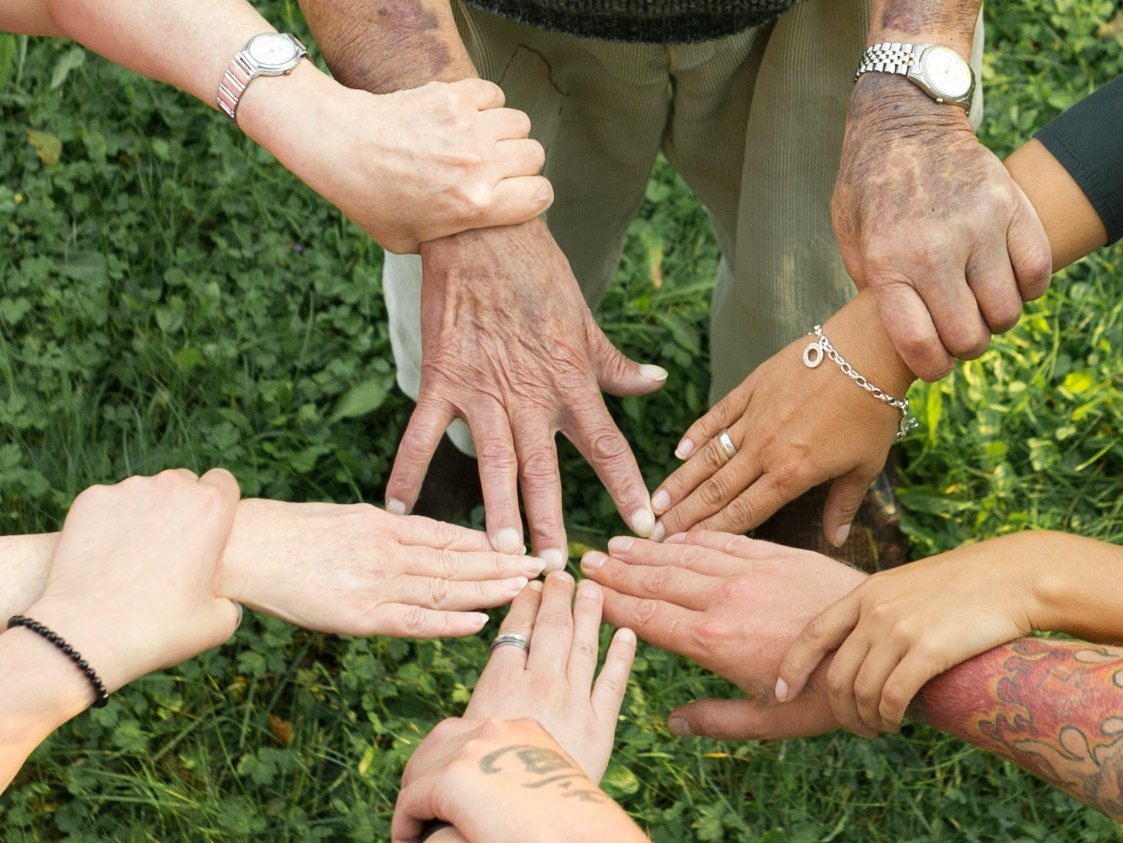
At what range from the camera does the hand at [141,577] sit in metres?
2.10

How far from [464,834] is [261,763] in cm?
120

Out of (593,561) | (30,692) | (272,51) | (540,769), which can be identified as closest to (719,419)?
(593,561)

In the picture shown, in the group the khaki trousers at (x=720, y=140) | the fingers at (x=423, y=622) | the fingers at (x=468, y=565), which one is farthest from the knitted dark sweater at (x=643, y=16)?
the fingers at (x=423, y=622)

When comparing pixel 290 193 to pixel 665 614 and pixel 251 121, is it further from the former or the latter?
pixel 665 614

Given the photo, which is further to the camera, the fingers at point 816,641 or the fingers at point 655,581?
the fingers at point 655,581

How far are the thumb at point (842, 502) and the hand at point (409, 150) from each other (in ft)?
3.16

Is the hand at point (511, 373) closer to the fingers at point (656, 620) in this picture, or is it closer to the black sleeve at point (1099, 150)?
the fingers at point (656, 620)

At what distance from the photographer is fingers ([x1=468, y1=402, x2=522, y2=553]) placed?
2439 millimetres

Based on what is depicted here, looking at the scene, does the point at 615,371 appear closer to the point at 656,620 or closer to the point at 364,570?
the point at 656,620

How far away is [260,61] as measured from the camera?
232 centimetres

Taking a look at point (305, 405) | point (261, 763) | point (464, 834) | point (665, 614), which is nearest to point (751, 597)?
point (665, 614)

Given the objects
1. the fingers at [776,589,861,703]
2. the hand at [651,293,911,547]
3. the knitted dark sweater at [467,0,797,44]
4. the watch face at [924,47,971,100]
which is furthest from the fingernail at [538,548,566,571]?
the watch face at [924,47,971,100]

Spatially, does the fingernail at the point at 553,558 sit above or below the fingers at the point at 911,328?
below

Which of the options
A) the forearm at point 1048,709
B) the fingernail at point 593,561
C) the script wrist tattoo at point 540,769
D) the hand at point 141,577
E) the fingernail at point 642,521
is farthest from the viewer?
the fingernail at point 593,561
